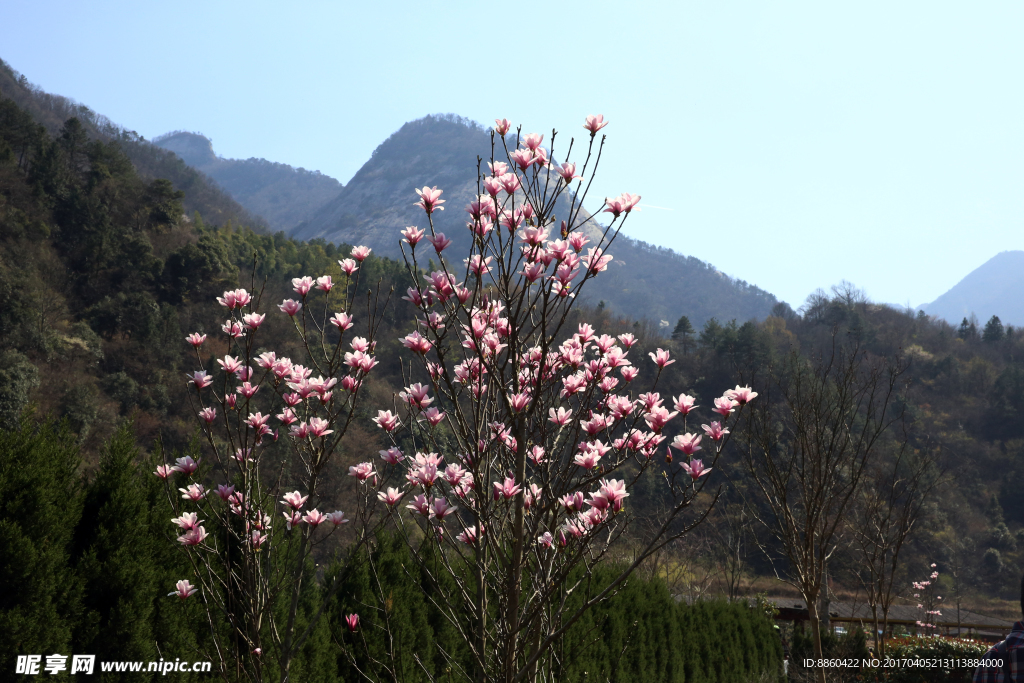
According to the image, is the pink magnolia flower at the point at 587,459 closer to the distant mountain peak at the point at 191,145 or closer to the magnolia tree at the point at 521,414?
the magnolia tree at the point at 521,414

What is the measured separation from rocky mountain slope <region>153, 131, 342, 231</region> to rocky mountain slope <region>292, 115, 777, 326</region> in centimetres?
689

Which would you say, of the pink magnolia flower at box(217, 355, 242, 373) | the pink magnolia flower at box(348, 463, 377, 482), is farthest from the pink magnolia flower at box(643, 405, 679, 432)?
the pink magnolia flower at box(217, 355, 242, 373)

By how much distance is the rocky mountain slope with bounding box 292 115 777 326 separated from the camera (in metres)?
104

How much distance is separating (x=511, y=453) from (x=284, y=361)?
974mm

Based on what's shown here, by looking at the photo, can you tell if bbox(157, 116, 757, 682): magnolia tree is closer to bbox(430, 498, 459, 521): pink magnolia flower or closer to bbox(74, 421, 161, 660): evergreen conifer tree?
bbox(430, 498, 459, 521): pink magnolia flower

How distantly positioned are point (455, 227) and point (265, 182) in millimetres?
62055

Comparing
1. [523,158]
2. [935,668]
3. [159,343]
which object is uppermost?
[523,158]

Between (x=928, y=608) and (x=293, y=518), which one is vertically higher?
(x=293, y=518)

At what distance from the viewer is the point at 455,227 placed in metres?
106

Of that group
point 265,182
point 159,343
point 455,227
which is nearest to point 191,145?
point 265,182

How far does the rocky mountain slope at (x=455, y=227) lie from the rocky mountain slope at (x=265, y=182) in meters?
6.89

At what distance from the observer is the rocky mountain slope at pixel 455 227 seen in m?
104

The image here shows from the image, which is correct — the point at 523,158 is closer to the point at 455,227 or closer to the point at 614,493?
the point at 614,493

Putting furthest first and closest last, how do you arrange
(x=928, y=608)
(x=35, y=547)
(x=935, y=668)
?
(x=928, y=608)
(x=935, y=668)
(x=35, y=547)
